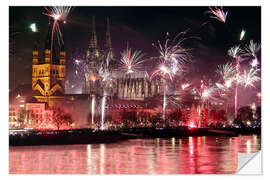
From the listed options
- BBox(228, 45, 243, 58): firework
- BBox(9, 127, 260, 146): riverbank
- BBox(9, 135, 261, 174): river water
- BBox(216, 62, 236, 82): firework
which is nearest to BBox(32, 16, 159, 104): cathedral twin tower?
BBox(9, 127, 260, 146): riverbank

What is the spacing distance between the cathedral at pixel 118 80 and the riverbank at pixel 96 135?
34.3m

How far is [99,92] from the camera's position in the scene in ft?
222

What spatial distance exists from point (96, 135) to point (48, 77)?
143ft

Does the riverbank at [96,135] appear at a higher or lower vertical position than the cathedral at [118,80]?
lower

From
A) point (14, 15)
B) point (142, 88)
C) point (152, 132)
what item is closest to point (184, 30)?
point (14, 15)

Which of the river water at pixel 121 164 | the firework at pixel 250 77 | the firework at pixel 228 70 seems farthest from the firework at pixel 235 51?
the river water at pixel 121 164

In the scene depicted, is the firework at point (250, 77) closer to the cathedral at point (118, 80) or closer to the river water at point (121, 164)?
the river water at point (121, 164)

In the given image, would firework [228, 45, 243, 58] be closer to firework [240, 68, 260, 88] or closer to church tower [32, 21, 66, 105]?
firework [240, 68, 260, 88]

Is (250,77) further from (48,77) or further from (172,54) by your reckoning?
(48,77)

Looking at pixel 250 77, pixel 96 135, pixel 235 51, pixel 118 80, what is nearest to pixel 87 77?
pixel 118 80

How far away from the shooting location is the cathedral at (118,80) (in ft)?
239

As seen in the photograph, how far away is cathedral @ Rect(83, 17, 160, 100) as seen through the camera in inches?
2868
